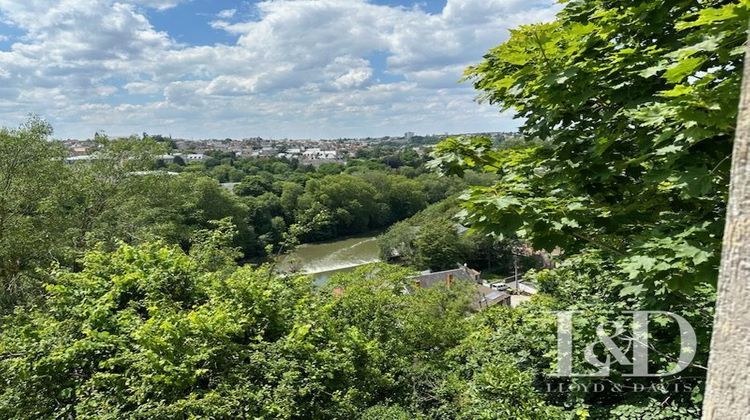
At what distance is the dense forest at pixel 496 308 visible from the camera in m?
2.27

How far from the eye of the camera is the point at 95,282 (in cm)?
612

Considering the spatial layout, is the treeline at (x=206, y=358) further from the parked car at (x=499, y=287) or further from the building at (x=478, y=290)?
the parked car at (x=499, y=287)

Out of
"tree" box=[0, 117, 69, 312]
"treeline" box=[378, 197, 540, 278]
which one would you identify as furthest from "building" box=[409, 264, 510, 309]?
"tree" box=[0, 117, 69, 312]

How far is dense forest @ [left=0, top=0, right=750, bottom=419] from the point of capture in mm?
2271

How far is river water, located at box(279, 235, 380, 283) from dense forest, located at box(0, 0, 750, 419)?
21.0 m

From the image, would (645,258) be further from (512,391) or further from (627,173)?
(512,391)

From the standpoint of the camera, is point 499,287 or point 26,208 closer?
point 26,208

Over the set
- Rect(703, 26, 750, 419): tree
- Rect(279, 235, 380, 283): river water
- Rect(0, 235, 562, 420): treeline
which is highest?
Rect(703, 26, 750, 419): tree
